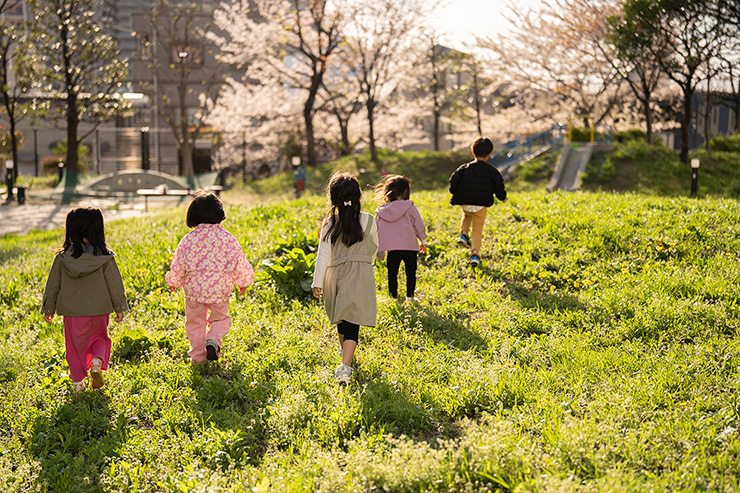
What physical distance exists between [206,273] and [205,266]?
0.19 ft

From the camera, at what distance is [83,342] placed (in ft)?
15.9

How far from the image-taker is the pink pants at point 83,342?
482 centimetres

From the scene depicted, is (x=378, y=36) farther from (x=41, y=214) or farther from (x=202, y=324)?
(x=202, y=324)

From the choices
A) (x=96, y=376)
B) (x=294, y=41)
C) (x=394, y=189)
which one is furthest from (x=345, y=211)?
(x=294, y=41)

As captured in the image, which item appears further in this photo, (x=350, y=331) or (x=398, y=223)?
(x=398, y=223)

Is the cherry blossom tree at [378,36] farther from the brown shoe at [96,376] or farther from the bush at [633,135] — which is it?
the brown shoe at [96,376]

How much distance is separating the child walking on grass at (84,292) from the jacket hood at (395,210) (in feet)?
8.45

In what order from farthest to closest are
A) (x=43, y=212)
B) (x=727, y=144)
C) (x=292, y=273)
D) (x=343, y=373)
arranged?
(x=727, y=144)
(x=43, y=212)
(x=292, y=273)
(x=343, y=373)

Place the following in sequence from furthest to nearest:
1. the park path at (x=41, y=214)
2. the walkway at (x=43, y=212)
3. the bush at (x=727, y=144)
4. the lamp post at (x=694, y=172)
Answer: the bush at (x=727, y=144) < the walkway at (x=43, y=212) < the park path at (x=41, y=214) < the lamp post at (x=694, y=172)

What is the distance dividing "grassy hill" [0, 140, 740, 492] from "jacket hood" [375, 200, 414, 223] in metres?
0.88

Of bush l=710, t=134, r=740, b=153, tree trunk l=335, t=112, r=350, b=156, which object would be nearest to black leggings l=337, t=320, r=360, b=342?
bush l=710, t=134, r=740, b=153

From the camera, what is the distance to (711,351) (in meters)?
4.46

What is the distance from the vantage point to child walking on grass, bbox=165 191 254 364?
199 inches

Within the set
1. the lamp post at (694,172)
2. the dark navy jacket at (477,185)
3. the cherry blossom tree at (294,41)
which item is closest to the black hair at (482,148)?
the dark navy jacket at (477,185)
